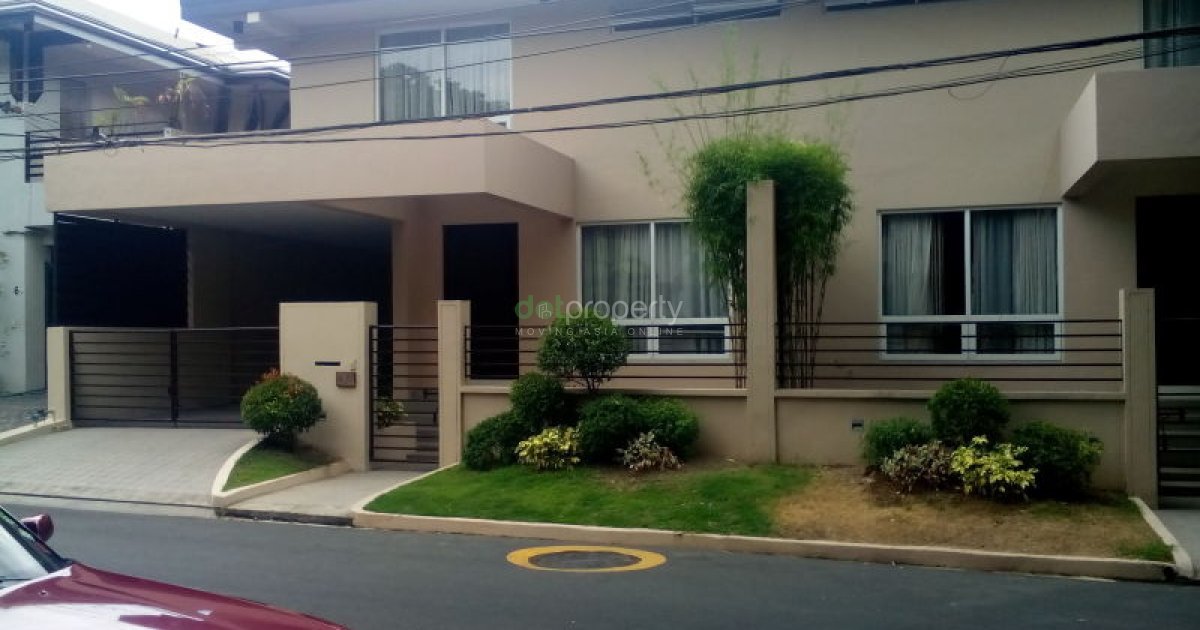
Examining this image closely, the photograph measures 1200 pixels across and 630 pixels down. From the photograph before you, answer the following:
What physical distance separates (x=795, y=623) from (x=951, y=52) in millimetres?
10408

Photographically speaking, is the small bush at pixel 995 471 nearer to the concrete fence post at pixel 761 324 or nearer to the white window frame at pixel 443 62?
the concrete fence post at pixel 761 324

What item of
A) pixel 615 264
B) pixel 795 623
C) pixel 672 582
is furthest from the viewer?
pixel 615 264

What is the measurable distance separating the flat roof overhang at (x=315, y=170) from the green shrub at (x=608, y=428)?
3454 mm

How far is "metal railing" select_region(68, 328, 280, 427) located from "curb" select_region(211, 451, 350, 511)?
2507mm

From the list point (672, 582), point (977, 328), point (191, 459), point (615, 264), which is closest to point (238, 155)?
point (191, 459)

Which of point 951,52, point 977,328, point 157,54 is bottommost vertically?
point 977,328

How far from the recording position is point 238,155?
15289mm

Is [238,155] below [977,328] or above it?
above

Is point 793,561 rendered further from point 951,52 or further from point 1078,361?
point 951,52

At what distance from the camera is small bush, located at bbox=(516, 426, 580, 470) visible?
12969mm

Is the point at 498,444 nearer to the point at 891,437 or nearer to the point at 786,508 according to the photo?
the point at 786,508

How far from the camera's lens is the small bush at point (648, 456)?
1257cm

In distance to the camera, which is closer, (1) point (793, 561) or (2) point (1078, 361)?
(1) point (793, 561)

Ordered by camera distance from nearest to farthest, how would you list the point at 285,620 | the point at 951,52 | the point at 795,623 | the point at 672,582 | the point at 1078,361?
the point at 285,620 < the point at 795,623 < the point at 672,582 < the point at 1078,361 < the point at 951,52
